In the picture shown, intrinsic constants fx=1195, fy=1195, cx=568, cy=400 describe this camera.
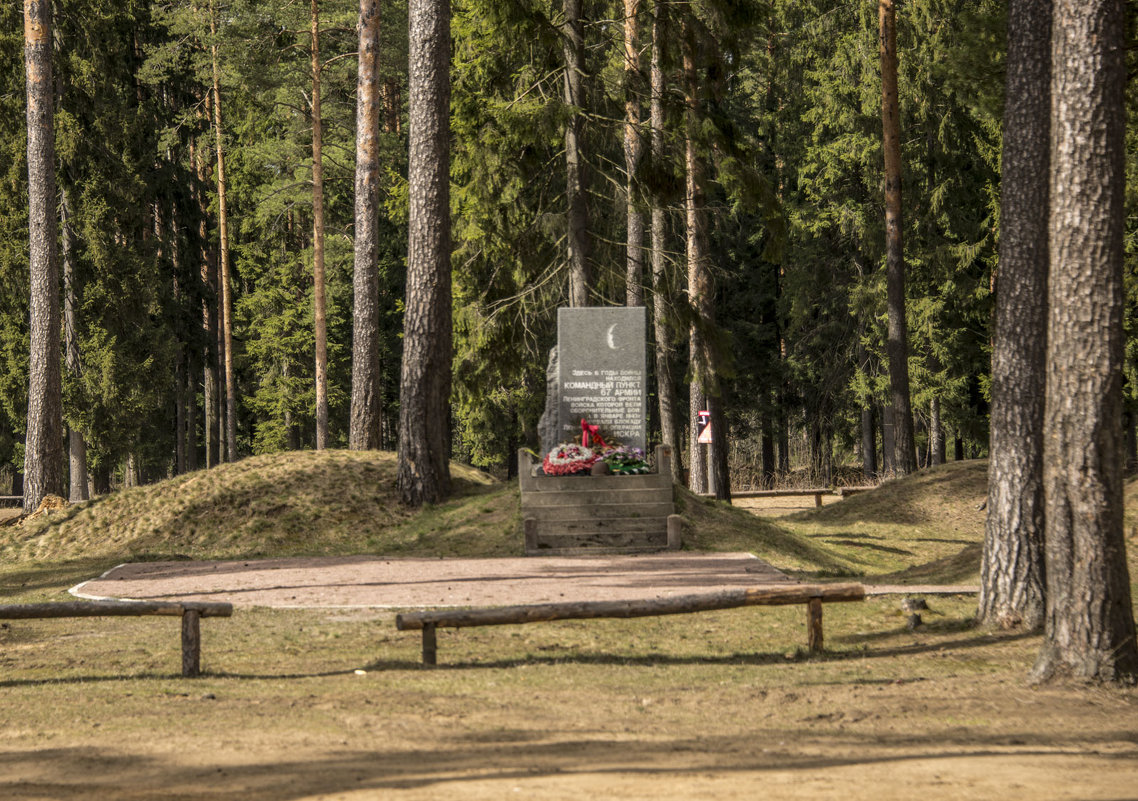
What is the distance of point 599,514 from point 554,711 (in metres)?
8.91

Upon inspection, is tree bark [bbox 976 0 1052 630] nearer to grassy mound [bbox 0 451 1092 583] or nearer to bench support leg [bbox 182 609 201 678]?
grassy mound [bbox 0 451 1092 583]

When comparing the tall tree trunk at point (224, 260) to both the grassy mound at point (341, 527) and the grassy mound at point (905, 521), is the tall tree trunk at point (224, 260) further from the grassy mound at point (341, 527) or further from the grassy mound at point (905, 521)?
the grassy mound at point (905, 521)

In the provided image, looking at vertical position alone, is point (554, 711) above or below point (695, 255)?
below

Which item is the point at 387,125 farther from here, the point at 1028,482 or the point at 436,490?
the point at 1028,482

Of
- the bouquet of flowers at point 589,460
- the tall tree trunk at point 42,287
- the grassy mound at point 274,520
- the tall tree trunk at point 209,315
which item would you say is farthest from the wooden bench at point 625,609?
the tall tree trunk at point 209,315

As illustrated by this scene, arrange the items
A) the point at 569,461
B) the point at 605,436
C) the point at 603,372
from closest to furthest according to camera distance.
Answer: the point at 569,461 → the point at 605,436 → the point at 603,372

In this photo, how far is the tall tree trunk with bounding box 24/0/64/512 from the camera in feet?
70.1

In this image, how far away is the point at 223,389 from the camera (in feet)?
158

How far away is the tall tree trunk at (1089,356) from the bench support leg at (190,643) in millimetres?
6634

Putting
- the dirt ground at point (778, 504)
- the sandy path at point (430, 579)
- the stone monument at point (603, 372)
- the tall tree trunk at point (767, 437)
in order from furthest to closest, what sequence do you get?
the tall tree trunk at point (767, 437), the dirt ground at point (778, 504), the stone monument at point (603, 372), the sandy path at point (430, 579)

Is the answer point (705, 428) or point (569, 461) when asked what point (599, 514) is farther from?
point (705, 428)

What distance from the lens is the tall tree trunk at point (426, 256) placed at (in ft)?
63.4

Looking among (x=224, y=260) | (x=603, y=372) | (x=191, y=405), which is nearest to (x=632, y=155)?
(x=603, y=372)

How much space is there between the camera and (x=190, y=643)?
959 cm
